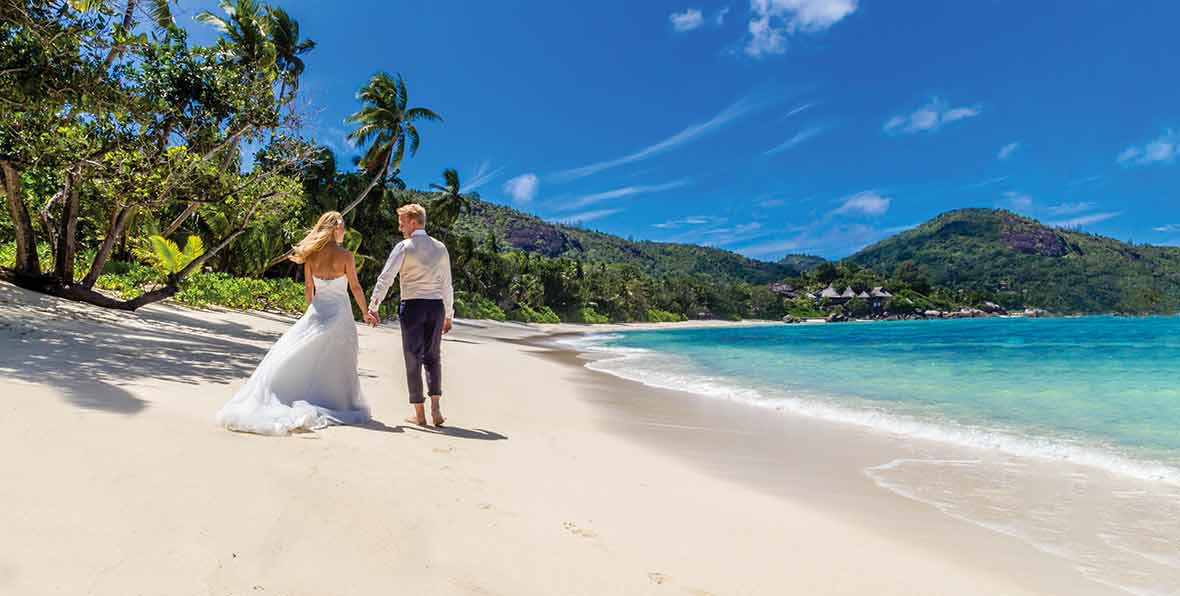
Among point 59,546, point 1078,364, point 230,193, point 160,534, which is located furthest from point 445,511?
point 1078,364

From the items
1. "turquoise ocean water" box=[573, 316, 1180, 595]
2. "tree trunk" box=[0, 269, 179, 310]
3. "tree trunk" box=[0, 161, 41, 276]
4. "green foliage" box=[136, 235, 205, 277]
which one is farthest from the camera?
"green foliage" box=[136, 235, 205, 277]

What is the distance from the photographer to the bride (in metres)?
4.50

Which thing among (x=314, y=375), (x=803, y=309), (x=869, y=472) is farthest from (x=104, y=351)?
(x=803, y=309)

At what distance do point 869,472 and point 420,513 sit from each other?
13.5 feet

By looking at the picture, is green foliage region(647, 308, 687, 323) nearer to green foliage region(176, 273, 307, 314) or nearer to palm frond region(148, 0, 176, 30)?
green foliage region(176, 273, 307, 314)

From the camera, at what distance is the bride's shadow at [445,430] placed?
15.7 ft

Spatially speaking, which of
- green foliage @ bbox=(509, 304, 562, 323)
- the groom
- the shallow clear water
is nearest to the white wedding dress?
the groom

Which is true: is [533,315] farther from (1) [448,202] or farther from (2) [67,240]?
(2) [67,240]

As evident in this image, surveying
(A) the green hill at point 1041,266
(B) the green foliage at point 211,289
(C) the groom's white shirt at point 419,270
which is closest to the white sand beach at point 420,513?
(C) the groom's white shirt at point 419,270

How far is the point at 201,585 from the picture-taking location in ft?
6.23

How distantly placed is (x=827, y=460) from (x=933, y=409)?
4444 millimetres

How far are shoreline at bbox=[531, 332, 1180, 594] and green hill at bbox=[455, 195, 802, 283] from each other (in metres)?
140

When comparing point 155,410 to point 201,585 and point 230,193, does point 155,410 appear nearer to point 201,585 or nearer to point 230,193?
point 201,585

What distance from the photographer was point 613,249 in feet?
564
